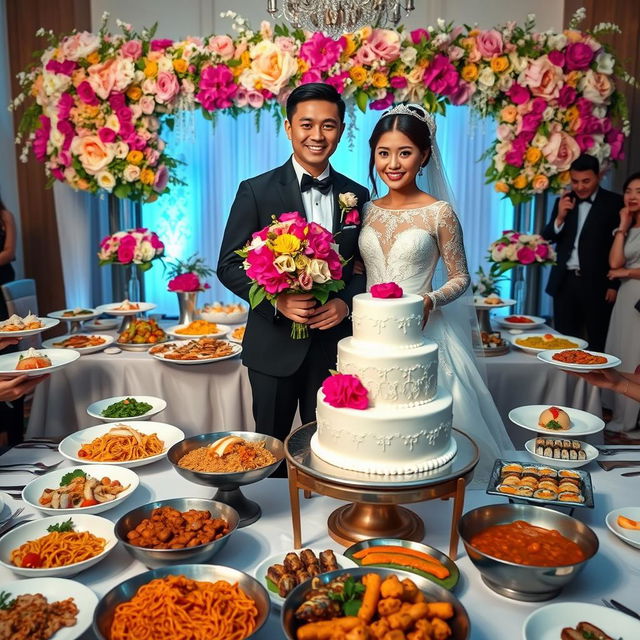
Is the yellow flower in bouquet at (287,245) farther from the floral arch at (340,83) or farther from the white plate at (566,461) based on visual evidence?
the floral arch at (340,83)

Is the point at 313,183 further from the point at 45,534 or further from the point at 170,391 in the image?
the point at 45,534

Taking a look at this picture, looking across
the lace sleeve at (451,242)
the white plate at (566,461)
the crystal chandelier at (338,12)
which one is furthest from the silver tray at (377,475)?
the crystal chandelier at (338,12)

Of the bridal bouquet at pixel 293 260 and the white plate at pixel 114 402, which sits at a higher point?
the bridal bouquet at pixel 293 260

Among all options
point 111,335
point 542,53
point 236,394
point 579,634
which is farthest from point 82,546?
point 542,53

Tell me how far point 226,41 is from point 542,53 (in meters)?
2.31

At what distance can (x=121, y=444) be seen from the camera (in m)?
2.85

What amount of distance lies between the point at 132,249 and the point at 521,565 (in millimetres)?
3834

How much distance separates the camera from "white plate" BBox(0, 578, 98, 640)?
70.6 inches

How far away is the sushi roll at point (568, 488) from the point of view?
2.30 m

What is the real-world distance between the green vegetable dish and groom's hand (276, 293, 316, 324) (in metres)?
1.07

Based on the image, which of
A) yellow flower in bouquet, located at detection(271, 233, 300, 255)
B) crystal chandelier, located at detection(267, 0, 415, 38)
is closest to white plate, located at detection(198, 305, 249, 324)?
crystal chandelier, located at detection(267, 0, 415, 38)

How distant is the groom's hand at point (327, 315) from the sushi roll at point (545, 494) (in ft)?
3.81

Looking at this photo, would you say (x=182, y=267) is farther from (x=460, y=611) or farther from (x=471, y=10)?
(x=471, y=10)

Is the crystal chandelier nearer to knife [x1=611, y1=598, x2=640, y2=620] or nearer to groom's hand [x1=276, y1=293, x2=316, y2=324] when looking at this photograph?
groom's hand [x1=276, y1=293, x2=316, y2=324]
